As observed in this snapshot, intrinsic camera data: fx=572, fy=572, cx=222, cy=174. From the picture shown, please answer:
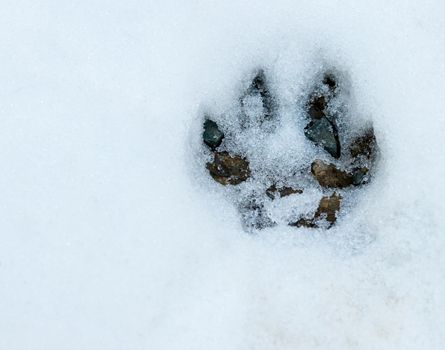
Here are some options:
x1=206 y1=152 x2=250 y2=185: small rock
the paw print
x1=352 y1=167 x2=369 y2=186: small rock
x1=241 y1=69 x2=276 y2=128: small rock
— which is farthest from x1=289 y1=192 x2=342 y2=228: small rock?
x1=241 y1=69 x2=276 y2=128: small rock

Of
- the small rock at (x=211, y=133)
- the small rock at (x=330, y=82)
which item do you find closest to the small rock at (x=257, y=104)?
the small rock at (x=211, y=133)

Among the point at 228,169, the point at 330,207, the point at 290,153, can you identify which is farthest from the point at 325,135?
the point at 228,169

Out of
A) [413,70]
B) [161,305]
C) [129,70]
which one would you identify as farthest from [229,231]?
[413,70]

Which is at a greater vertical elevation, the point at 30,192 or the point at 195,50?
the point at 195,50

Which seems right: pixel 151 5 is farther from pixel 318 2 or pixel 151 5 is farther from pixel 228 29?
pixel 318 2

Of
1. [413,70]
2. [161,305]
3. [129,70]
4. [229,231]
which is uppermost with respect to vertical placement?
[413,70]

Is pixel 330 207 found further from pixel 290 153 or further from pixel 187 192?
pixel 187 192
